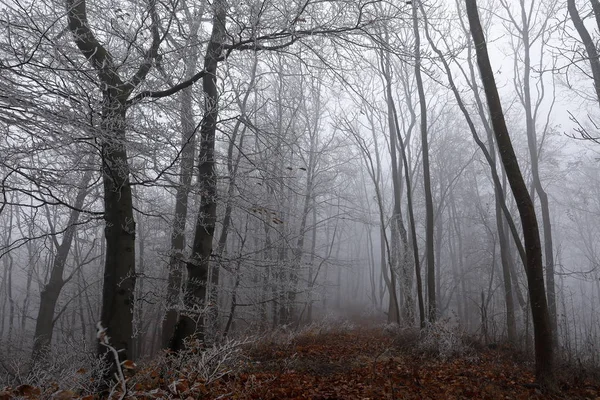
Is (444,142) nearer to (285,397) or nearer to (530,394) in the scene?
(530,394)

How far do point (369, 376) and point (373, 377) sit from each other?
0.37 ft

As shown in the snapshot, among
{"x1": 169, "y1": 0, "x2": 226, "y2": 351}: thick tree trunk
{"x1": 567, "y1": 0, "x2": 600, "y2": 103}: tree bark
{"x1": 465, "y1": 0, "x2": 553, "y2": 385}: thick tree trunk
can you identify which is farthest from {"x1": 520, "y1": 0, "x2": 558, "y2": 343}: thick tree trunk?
{"x1": 169, "y1": 0, "x2": 226, "y2": 351}: thick tree trunk

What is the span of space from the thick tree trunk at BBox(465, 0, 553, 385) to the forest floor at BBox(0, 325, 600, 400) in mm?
429

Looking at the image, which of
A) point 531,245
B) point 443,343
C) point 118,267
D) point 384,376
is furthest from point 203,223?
point 443,343

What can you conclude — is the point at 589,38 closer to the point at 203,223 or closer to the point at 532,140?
the point at 532,140

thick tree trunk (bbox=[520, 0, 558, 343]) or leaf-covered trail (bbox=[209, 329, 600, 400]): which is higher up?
thick tree trunk (bbox=[520, 0, 558, 343])

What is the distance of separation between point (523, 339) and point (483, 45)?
6.42 metres

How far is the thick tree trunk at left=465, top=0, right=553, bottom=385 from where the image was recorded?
4707 mm

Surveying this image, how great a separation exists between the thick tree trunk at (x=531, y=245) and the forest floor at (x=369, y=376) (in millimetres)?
429

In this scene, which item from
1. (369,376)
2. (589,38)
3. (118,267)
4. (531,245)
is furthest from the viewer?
(589,38)

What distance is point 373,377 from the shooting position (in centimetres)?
520

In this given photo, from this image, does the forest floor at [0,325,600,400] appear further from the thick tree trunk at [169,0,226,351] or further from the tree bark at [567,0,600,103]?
the tree bark at [567,0,600,103]

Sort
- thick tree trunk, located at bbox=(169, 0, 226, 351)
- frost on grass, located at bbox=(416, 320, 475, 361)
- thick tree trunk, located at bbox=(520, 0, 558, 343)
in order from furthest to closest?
thick tree trunk, located at bbox=(520, 0, 558, 343), frost on grass, located at bbox=(416, 320, 475, 361), thick tree trunk, located at bbox=(169, 0, 226, 351)

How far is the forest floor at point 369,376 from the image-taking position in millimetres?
4059
